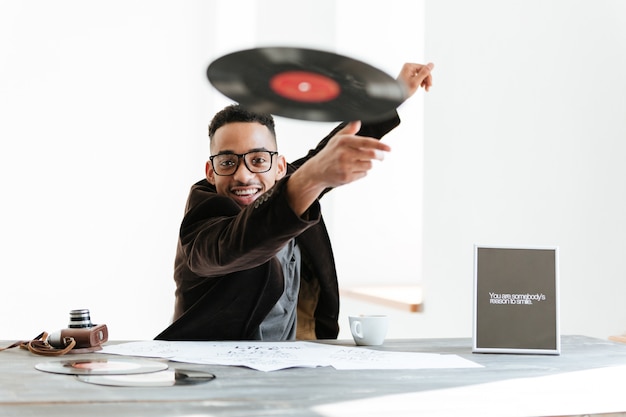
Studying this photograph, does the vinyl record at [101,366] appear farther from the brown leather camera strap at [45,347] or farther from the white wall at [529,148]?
the white wall at [529,148]

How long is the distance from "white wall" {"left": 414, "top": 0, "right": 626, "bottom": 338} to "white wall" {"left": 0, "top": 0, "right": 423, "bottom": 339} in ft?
2.54

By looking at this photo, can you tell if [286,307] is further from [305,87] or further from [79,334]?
[305,87]

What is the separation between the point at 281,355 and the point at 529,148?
1.64 metres

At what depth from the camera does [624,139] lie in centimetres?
253

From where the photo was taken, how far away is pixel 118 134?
4445mm

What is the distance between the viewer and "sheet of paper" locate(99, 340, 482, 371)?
1472 mm

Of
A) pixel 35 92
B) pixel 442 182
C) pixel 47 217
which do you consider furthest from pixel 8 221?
pixel 442 182

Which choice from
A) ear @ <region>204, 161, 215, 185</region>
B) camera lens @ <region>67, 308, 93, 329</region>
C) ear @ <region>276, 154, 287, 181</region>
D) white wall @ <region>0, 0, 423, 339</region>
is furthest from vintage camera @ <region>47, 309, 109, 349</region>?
white wall @ <region>0, 0, 423, 339</region>

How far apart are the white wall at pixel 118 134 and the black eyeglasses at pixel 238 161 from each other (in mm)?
2064

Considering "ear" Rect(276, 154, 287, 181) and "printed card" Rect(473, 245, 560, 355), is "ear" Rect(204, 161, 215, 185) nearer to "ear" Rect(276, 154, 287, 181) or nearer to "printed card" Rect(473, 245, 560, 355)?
"ear" Rect(276, 154, 287, 181)

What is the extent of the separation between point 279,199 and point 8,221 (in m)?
3.08

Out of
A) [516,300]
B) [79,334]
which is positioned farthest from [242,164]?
[516,300]

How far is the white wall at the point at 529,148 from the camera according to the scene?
2572 millimetres

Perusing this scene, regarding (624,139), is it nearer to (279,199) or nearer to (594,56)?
(594,56)
